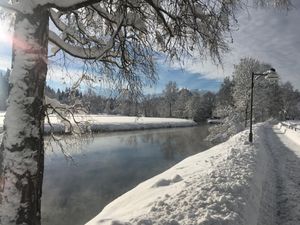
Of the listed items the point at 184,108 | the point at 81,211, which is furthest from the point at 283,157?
the point at 184,108

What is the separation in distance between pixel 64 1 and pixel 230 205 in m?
5.03

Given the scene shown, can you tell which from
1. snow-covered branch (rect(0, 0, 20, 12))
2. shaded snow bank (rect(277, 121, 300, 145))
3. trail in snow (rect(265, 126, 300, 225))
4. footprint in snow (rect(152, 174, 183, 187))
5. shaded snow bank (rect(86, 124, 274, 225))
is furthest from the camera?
shaded snow bank (rect(277, 121, 300, 145))

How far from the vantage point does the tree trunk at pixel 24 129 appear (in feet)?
12.5

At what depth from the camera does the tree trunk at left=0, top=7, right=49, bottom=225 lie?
381 cm

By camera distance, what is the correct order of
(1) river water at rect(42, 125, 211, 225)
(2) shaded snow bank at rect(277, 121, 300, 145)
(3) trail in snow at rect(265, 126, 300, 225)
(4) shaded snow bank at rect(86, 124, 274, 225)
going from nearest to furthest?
(4) shaded snow bank at rect(86, 124, 274, 225)
(3) trail in snow at rect(265, 126, 300, 225)
(1) river water at rect(42, 125, 211, 225)
(2) shaded snow bank at rect(277, 121, 300, 145)

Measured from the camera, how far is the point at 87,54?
195 inches

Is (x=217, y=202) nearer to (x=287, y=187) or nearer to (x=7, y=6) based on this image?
(x=287, y=187)

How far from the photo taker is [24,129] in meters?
3.88

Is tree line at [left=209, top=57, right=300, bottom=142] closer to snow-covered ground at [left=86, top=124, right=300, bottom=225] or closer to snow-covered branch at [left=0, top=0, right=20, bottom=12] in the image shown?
snow-covered ground at [left=86, top=124, right=300, bottom=225]

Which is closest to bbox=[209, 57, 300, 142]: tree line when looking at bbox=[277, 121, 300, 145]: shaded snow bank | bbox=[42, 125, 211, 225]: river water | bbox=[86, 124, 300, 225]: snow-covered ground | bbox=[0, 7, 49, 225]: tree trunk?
bbox=[277, 121, 300, 145]: shaded snow bank

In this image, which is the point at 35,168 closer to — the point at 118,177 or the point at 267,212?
the point at 267,212

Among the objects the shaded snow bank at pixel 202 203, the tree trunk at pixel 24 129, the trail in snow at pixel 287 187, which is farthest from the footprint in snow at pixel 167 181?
the tree trunk at pixel 24 129

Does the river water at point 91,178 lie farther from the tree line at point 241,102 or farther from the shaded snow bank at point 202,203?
the tree line at point 241,102

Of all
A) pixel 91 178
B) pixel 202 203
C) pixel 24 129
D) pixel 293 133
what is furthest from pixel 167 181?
pixel 293 133
